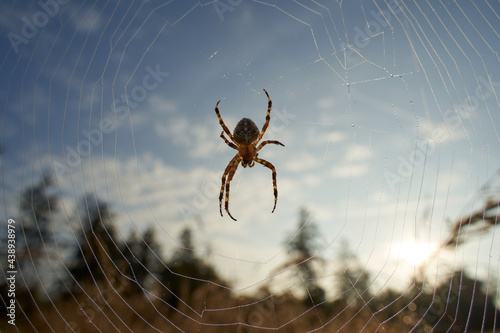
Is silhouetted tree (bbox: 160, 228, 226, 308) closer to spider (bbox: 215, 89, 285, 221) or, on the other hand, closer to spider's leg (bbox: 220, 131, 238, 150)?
spider (bbox: 215, 89, 285, 221)

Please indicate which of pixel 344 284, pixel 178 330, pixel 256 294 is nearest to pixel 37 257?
pixel 178 330

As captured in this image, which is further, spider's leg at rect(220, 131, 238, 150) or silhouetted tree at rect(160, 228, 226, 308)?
spider's leg at rect(220, 131, 238, 150)

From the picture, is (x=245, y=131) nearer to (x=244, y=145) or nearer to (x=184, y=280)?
(x=244, y=145)

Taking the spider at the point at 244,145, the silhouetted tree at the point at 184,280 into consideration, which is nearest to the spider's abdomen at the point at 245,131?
the spider at the point at 244,145

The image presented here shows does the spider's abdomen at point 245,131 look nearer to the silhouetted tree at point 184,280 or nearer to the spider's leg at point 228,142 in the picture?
the spider's leg at point 228,142

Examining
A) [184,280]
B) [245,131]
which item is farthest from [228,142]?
[184,280]

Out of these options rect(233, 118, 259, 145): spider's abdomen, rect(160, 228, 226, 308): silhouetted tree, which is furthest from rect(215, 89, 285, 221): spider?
rect(160, 228, 226, 308): silhouetted tree

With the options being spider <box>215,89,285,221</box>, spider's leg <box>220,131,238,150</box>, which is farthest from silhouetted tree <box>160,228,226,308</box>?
spider's leg <box>220,131,238,150</box>

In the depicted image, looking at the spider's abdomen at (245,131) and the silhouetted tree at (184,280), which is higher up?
the spider's abdomen at (245,131)

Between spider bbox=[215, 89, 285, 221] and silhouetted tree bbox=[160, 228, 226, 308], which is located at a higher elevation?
spider bbox=[215, 89, 285, 221]
